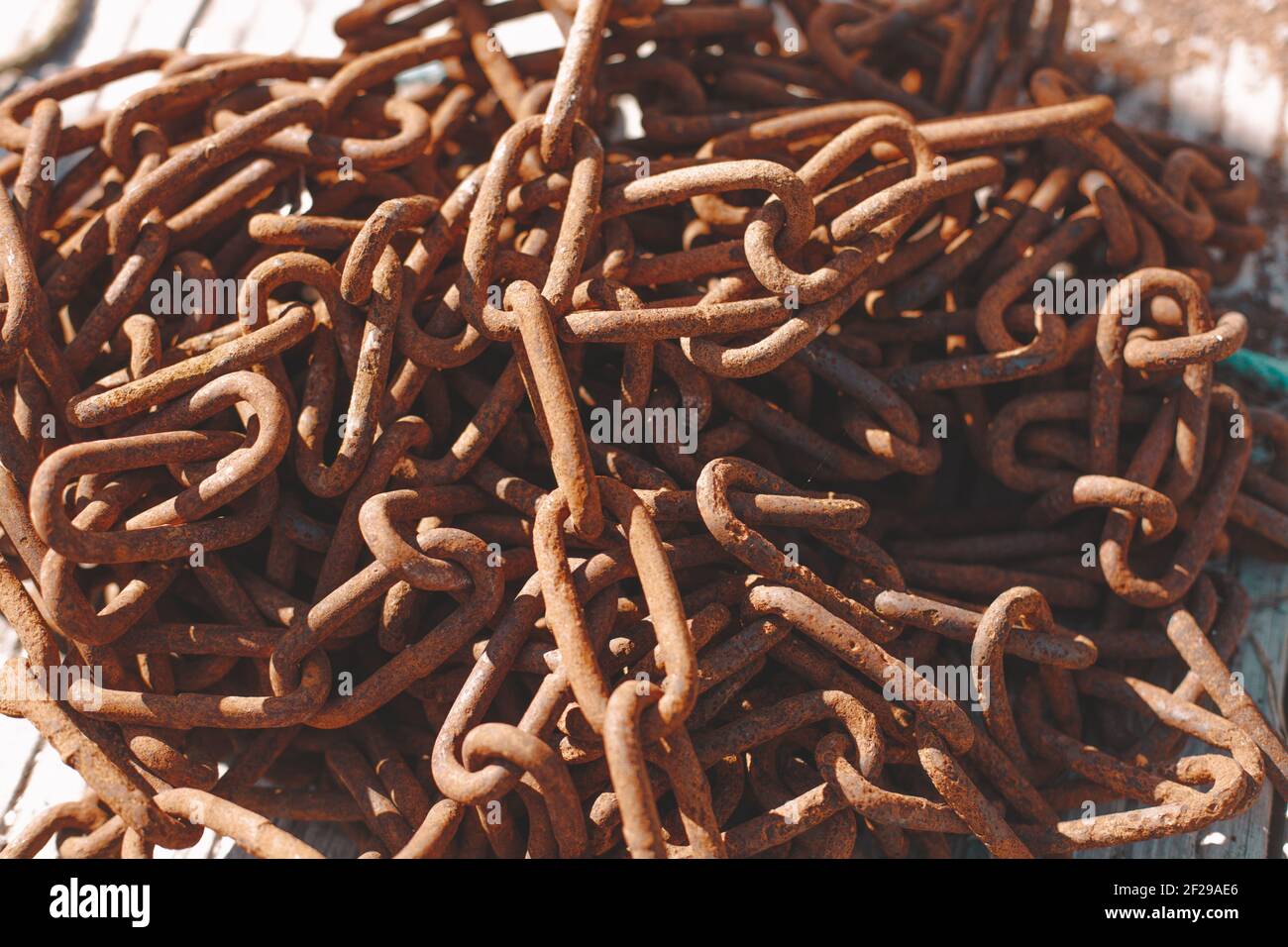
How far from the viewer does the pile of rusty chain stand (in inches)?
68.5

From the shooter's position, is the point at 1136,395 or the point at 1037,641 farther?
the point at 1136,395

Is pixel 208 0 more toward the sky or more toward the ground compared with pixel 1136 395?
more toward the sky

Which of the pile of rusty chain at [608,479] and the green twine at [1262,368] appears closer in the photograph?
the pile of rusty chain at [608,479]

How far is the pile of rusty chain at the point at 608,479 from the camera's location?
1.74m

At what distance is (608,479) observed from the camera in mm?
1785

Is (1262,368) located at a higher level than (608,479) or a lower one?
lower

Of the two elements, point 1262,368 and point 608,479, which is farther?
point 1262,368

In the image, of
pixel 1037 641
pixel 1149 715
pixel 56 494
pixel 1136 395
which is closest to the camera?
pixel 56 494

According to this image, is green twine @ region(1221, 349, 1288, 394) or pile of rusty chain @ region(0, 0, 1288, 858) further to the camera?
green twine @ region(1221, 349, 1288, 394)

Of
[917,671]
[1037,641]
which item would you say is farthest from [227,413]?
[1037,641]

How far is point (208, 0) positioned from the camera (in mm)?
3512

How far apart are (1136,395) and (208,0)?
309 centimetres
